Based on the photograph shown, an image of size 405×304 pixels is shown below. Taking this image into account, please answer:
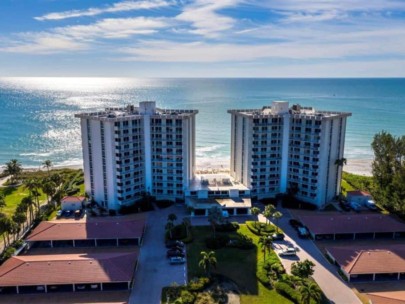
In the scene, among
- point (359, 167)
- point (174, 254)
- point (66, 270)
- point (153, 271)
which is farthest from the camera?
point (359, 167)

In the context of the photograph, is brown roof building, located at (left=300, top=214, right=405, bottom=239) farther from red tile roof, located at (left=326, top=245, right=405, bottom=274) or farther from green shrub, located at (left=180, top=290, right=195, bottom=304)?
green shrub, located at (left=180, top=290, right=195, bottom=304)

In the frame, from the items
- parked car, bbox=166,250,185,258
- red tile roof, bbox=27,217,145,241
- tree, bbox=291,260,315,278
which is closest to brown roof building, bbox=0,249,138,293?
parked car, bbox=166,250,185,258

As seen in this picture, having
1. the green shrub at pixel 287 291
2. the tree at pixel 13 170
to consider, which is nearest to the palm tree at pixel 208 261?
the green shrub at pixel 287 291

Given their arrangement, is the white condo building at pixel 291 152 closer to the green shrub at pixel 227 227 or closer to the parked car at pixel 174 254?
the green shrub at pixel 227 227

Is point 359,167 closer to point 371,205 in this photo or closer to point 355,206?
point 371,205

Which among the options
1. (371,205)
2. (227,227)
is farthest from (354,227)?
(227,227)

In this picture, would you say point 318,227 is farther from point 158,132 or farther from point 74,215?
point 74,215
